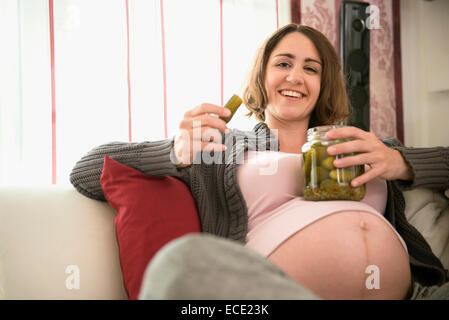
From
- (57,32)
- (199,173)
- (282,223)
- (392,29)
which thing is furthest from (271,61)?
(392,29)

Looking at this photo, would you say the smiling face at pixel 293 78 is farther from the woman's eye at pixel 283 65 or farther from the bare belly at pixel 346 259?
the bare belly at pixel 346 259

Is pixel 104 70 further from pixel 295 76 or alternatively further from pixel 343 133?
pixel 343 133

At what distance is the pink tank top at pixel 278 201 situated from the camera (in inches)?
36.1

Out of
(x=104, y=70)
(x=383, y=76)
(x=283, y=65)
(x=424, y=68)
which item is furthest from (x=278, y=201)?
(x=424, y=68)

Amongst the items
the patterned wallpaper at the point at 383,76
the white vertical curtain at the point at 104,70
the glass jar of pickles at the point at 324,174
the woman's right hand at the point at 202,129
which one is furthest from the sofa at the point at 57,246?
the patterned wallpaper at the point at 383,76

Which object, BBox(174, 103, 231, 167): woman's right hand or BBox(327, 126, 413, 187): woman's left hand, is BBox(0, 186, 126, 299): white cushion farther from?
BBox(327, 126, 413, 187): woman's left hand

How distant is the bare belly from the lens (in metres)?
0.86

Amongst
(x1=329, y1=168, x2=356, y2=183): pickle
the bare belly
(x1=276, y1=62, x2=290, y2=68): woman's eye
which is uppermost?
(x1=276, y1=62, x2=290, y2=68): woman's eye

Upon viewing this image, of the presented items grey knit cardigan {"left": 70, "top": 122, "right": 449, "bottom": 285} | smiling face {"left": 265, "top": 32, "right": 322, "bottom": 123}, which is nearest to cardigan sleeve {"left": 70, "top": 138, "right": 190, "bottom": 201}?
grey knit cardigan {"left": 70, "top": 122, "right": 449, "bottom": 285}

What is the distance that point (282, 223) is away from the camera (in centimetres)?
93

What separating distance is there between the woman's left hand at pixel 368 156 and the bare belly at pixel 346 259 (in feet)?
0.37

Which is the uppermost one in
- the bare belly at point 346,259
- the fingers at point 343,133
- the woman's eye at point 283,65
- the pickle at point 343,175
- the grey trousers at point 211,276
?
the woman's eye at point 283,65

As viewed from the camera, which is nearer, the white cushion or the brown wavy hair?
the white cushion

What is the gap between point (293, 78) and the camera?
4.02ft
